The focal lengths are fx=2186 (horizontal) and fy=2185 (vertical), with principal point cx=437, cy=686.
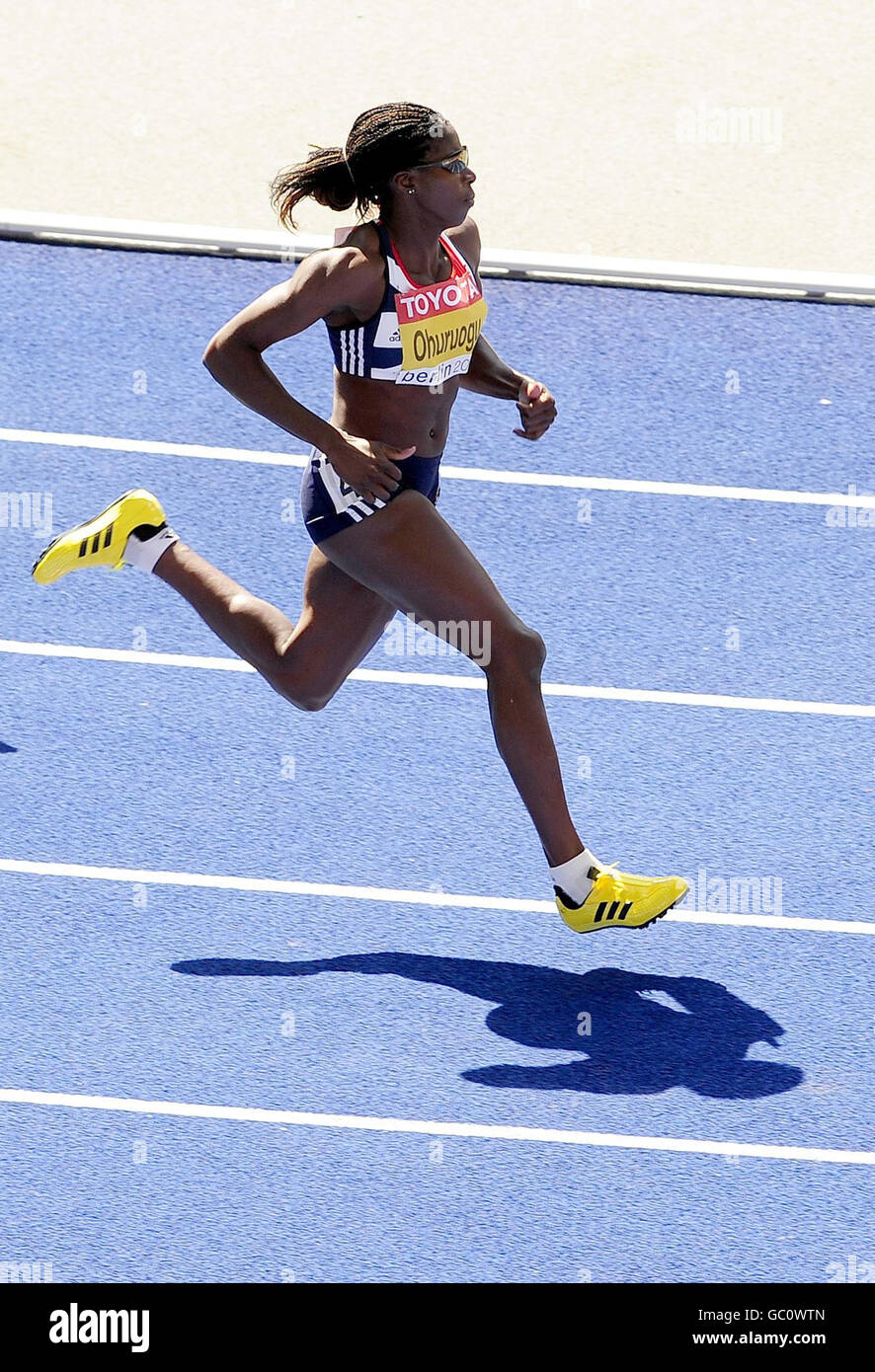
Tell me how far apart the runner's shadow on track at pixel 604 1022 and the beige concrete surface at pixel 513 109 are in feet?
15.9

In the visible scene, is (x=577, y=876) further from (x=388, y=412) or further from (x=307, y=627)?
(x=388, y=412)

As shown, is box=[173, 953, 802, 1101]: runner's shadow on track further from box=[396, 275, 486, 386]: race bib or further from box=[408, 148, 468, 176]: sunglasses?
box=[408, 148, 468, 176]: sunglasses

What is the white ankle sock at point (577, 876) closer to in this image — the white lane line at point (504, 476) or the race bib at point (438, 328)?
the race bib at point (438, 328)

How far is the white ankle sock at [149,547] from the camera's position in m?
6.31

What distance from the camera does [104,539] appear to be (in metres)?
6.40

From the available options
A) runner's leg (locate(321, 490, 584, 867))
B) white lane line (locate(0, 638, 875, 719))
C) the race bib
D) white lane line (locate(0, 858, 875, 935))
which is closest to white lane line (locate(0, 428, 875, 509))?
white lane line (locate(0, 638, 875, 719))

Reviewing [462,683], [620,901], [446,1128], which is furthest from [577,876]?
[462,683]

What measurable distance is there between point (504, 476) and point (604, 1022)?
10.3 ft

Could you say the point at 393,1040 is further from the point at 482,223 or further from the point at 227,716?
the point at 482,223

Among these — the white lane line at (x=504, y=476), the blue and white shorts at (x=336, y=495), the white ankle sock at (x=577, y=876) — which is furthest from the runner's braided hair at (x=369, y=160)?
the white lane line at (x=504, y=476)

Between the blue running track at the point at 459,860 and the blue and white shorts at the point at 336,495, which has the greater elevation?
the blue and white shorts at the point at 336,495

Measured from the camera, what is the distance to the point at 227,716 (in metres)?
7.00
